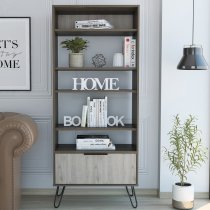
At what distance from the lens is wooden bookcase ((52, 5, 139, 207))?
12.4 ft

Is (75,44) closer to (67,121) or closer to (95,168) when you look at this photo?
(67,121)

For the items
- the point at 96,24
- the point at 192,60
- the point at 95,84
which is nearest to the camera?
the point at 192,60

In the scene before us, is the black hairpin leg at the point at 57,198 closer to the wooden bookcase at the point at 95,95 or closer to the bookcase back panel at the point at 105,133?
the wooden bookcase at the point at 95,95

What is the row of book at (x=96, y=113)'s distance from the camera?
383 cm

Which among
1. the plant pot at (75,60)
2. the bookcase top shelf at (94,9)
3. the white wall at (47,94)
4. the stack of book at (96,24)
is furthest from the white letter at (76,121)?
the bookcase top shelf at (94,9)

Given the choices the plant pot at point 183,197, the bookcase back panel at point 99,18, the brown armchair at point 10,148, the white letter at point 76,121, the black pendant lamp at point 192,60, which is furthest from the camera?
the bookcase back panel at point 99,18

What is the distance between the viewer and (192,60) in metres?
3.65

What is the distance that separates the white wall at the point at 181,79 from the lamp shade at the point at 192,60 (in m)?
0.34

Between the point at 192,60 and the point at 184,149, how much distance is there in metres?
0.82

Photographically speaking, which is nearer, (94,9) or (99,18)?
(94,9)

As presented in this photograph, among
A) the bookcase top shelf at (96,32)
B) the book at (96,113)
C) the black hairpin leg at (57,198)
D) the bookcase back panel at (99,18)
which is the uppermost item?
the bookcase back panel at (99,18)

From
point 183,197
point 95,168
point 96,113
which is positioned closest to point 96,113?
point 96,113

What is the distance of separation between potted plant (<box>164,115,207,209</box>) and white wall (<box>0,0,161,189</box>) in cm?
23

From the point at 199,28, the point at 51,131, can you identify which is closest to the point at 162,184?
the point at 51,131
